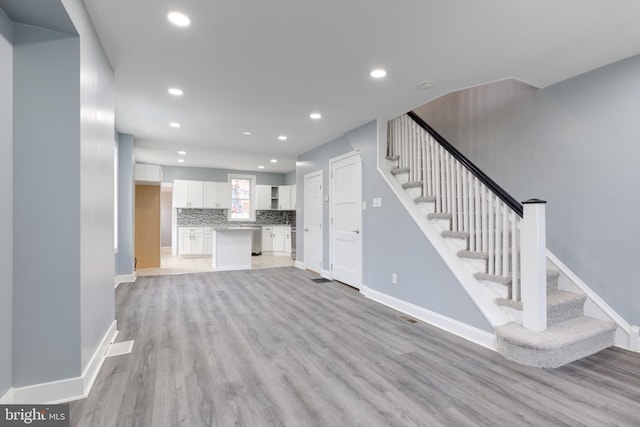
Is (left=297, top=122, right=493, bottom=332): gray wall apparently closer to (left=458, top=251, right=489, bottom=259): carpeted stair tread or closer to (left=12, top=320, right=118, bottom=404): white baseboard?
(left=458, top=251, right=489, bottom=259): carpeted stair tread

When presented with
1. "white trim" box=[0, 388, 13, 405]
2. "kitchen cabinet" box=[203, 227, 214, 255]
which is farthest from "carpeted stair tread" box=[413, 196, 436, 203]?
"kitchen cabinet" box=[203, 227, 214, 255]

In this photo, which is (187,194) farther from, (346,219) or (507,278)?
(507,278)

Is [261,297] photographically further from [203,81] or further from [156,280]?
[203,81]

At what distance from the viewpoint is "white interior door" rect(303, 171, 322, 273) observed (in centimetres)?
590

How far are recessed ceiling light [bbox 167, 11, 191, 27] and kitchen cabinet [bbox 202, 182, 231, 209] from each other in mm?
6883

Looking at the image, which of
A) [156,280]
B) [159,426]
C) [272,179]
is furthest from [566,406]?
[272,179]

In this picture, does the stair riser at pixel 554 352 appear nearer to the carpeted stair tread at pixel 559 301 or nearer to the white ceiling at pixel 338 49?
the carpeted stair tread at pixel 559 301

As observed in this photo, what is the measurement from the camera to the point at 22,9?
1.62m

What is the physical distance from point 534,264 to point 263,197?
311 inches

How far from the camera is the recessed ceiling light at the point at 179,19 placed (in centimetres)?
205

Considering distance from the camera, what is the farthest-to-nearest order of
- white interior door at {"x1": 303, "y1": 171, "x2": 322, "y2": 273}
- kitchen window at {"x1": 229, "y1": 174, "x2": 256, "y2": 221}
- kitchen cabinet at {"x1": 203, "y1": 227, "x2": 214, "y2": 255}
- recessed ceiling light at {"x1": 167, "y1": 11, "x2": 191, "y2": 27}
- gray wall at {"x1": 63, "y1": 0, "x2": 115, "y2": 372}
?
kitchen window at {"x1": 229, "y1": 174, "x2": 256, "y2": 221}
kitchen cabinet at {"x1": 203, "y1": 227, "x2": 214, "y2": 255}
white interior door at {"x1": 303, "y1": 171, "x2": 322, "y2": 273}
recessed ceiling light at {"x1": 167, "y1": 11, "x2": 191, "y2": 27}
gray wall at {"x1": 63, "y1": 0, "x2": 115, "y2": 372}

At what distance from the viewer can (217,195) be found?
28.9ft

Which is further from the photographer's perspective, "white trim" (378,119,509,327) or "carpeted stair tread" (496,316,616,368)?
"white trim" (378,119,509,327)

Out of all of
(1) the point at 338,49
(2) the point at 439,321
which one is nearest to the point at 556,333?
(2) the point at 439,321
